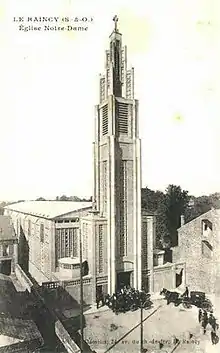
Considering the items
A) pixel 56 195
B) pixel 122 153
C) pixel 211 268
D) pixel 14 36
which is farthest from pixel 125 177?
pixel 14 36

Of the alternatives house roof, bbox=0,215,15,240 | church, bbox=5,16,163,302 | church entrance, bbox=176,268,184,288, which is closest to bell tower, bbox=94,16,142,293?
church, bbox=5,16,163,302

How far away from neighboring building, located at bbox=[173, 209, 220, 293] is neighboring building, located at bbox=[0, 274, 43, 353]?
1.01 metres

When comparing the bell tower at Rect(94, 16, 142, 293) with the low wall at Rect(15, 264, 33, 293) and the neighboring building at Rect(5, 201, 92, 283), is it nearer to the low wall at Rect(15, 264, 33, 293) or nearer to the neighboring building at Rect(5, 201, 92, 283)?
the neighboring building at Rect(5, 201, 92, 283)

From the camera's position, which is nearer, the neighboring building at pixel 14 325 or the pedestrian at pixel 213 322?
the neighboring building at pixel 14 325

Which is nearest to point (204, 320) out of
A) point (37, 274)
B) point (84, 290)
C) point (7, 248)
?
point (84, 290)

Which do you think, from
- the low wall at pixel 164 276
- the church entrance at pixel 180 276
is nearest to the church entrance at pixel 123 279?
the low wall at pixel 164 276

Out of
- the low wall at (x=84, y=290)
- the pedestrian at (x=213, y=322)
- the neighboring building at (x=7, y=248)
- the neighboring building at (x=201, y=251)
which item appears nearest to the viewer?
the pedestrian at (x=213, y=322)

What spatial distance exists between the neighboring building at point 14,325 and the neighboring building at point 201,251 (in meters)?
1.01

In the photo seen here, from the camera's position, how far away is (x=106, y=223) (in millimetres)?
2604

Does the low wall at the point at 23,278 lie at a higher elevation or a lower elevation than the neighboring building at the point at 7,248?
lower

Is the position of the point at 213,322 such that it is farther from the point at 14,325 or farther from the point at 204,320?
the point at 14,325

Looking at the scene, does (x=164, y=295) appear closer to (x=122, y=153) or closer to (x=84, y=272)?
(x=84, y=272)

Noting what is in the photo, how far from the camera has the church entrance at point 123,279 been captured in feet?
8.37

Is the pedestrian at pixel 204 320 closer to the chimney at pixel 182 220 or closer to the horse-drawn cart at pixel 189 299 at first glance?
the horse-drawn cart at pixel 189 299
